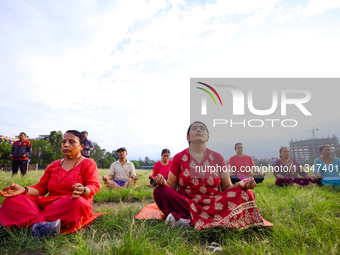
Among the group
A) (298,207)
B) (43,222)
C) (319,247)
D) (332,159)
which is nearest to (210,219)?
(319,247)

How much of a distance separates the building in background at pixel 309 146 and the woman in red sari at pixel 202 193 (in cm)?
313

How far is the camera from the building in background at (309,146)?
18.2ft

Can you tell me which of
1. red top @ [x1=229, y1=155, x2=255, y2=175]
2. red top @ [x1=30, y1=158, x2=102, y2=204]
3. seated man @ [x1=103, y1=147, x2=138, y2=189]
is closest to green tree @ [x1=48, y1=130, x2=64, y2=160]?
seated man @ [x1=103, y1=147, x2=138, y2=189]

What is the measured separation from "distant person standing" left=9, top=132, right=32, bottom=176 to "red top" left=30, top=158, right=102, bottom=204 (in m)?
7.11

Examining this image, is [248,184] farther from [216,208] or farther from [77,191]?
[77,191]

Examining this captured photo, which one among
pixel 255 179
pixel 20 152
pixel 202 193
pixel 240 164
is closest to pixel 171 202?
pixel 202 193

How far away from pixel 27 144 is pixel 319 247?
10.3m

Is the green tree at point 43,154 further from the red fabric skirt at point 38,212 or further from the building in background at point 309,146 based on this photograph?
the building in background at point 309,146

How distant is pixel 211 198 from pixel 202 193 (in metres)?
0.23

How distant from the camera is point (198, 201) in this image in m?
3.11

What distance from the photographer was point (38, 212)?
268cm

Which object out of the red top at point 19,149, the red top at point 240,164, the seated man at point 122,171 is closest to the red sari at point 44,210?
the seated man at point 122,171

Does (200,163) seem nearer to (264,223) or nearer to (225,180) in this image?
(225,180)

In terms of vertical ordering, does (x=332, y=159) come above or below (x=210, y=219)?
above
